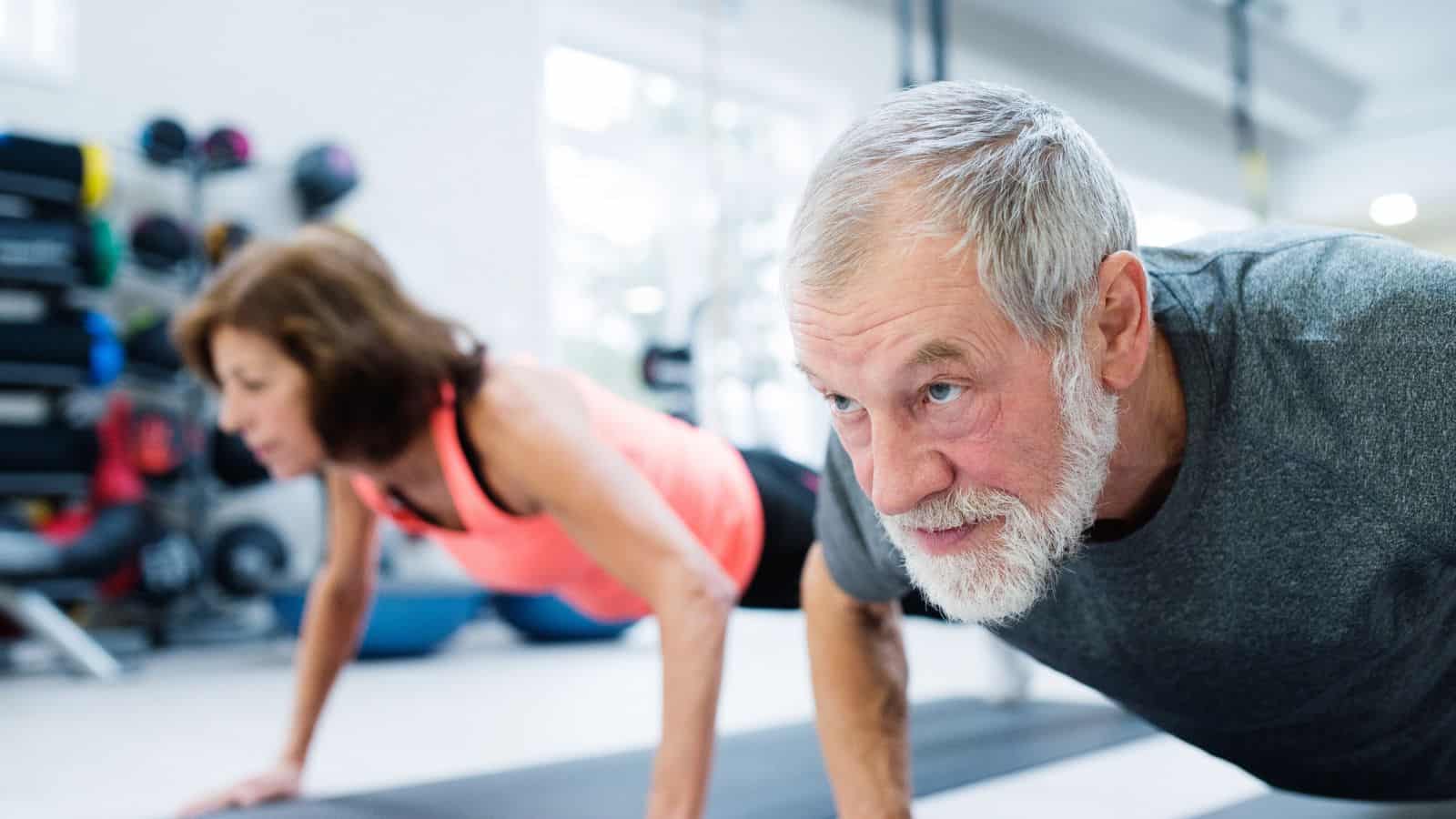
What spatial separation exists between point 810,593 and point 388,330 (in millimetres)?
730

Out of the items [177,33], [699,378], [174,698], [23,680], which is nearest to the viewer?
[174,698]

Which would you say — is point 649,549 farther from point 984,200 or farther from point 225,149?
point 225,149

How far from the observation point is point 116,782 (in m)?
1.96

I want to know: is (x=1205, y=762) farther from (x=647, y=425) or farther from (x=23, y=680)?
(x=23, y=680)

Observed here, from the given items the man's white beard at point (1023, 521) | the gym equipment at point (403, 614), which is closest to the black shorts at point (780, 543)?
the man's white beard at point (1023, 521)

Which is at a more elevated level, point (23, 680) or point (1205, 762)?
point (1205, 762)

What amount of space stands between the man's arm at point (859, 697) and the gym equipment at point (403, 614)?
2.69m

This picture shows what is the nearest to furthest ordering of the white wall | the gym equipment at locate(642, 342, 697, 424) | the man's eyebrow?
the man's eyebrow, the white wall, the gym equipment at locate(642, 342, 697, 424)

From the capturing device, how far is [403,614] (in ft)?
12.1

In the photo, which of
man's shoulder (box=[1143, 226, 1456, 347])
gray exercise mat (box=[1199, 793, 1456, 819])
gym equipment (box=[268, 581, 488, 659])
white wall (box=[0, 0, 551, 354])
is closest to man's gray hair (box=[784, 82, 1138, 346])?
man's shoulder (box=[1143, 226, 1456, 347])

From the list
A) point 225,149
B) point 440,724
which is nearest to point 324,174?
point 225,149

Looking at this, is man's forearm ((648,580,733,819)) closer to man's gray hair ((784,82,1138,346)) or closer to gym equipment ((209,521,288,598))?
man's gray hair ((784,82,1138,346))

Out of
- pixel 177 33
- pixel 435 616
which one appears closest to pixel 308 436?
pixel 435 616

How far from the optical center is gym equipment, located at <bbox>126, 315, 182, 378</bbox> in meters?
3.74
